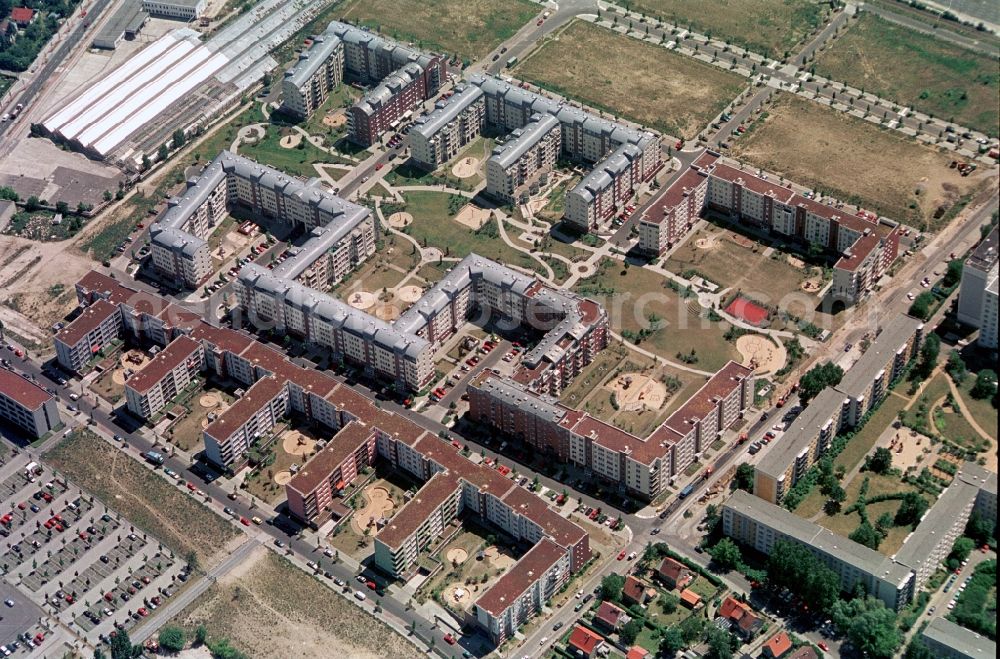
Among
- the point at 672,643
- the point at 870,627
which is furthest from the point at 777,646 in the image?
the point at 672,643

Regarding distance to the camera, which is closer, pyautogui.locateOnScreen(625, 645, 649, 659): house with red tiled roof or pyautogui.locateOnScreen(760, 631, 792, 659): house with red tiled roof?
pyautogui.locateOnScreen(760, 631, 792, 659): house with red tiled roof

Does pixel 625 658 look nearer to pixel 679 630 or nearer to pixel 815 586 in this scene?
pixel 679 630

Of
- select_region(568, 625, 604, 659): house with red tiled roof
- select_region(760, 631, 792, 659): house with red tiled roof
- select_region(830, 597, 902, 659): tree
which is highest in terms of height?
select_region(830, 597, 902, 659): tree

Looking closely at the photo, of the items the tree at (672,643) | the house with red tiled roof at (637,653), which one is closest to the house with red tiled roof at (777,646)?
the tree at (672,643)

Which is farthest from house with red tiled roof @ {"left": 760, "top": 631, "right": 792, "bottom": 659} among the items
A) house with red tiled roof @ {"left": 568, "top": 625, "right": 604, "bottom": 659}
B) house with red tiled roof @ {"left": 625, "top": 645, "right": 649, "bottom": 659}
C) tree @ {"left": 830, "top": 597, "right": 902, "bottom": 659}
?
house with red tiled roof @ {"left": 568, "top": 625, "right": 604, "bottom": 659}

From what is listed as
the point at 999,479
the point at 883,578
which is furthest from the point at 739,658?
the point at 999,479

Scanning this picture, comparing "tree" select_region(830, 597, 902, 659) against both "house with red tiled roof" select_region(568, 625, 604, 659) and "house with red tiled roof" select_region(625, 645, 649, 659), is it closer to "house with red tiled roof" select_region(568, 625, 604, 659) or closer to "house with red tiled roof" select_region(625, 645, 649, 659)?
"house with red tiled roof" select_region(625, 645, 649, 659)

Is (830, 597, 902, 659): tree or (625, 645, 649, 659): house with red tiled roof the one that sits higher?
(830, 597, 902, 659): tree

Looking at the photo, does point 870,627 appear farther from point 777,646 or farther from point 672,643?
point 672,643
